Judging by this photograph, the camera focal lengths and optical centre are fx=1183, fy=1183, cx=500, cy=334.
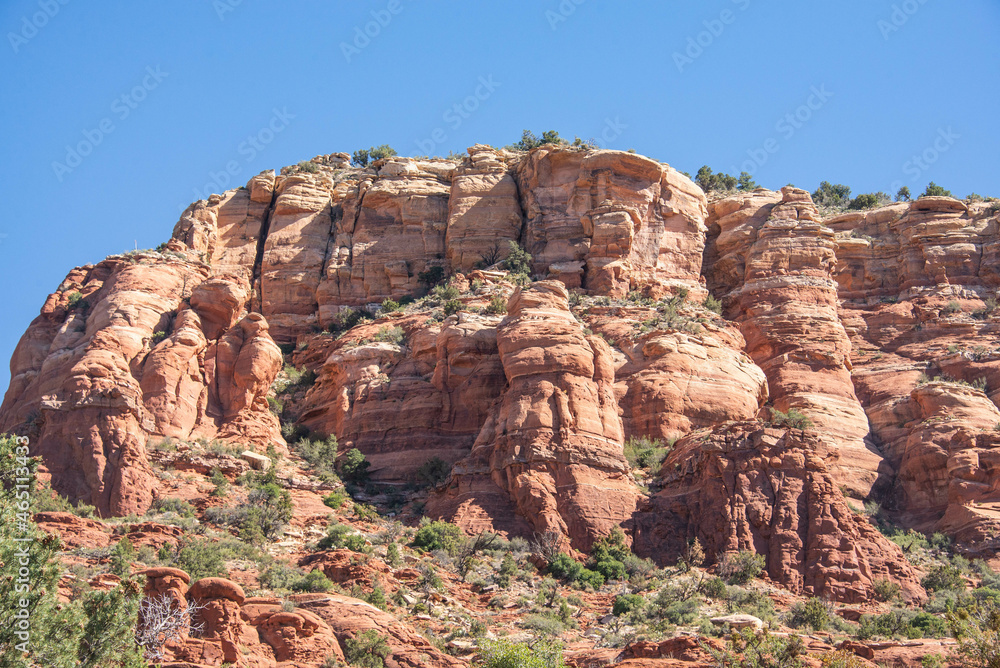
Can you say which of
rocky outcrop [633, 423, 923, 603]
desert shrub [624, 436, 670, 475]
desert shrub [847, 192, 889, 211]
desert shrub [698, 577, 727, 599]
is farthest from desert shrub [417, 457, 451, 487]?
desert shrub [847, 192, 889, 211]

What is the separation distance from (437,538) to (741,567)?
9508 millimetres

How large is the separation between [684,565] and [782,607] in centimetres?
349

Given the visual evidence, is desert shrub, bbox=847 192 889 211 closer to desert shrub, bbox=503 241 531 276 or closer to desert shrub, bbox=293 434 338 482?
desert shrub, bbox=503 241 531 276

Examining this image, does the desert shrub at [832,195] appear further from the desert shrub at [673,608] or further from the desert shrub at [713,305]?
the desert shrub at [673,608]

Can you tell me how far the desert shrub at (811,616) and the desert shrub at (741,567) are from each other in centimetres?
279

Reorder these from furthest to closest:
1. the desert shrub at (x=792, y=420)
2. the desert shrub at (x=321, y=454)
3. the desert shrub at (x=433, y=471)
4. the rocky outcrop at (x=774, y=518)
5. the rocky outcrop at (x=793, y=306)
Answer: the rocky outcrop at (x=793, y=306) < the desert shrub at (x=433, y=471) < the desert shrub at (x=321, y=454) < the desert shrub at (x=792, y=420) < the rocky outcrop at (x=774, y=518)

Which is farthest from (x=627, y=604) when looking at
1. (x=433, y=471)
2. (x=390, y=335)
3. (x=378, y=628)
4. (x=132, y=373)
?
(x=390, y=335)

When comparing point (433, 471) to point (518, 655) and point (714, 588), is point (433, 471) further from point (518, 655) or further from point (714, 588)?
point (518, 655)

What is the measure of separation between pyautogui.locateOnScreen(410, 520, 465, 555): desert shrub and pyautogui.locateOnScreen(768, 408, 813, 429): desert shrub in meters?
11.8

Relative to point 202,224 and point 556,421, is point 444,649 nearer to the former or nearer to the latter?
point 556,421

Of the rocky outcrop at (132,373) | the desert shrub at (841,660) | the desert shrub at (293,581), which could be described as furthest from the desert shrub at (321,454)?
the desert shrub at (841,660)

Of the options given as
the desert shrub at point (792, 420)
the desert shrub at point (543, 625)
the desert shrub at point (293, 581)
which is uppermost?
the desert shrub at point (792, 420)

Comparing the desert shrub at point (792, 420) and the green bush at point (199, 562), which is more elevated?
the desert shrub at point (792, 420)

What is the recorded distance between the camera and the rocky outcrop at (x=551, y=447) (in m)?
39.7
